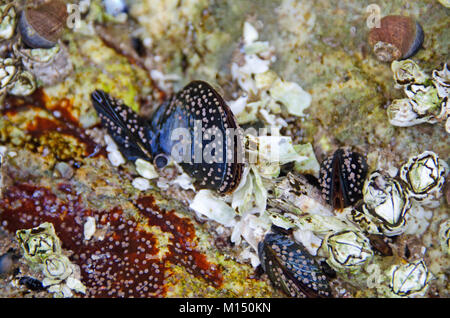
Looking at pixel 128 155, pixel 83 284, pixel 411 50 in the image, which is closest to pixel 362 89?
pixel 411 50

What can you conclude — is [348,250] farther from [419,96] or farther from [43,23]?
[43,23]

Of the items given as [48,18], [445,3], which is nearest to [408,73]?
[445,3]

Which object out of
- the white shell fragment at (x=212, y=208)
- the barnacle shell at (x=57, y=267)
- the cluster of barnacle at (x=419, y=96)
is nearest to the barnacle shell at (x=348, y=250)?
the white shell fragment at (x=212, y=208)

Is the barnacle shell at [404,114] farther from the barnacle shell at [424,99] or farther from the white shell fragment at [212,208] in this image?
the white shell fragment at [212,208]

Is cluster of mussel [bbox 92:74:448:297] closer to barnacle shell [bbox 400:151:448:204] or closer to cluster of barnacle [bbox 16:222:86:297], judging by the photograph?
barnacle shell [bbox 400:151:448:204]

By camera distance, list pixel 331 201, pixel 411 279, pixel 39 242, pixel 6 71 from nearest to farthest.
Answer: pixel 411 279 → pixel 39 242 → pixel 331 201 → pixel 6 71

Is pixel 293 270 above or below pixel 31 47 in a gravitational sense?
below

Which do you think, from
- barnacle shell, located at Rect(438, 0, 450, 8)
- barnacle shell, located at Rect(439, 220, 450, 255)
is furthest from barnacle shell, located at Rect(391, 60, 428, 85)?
barnacle shell, located at Rect(439, 220, 450, 255)
